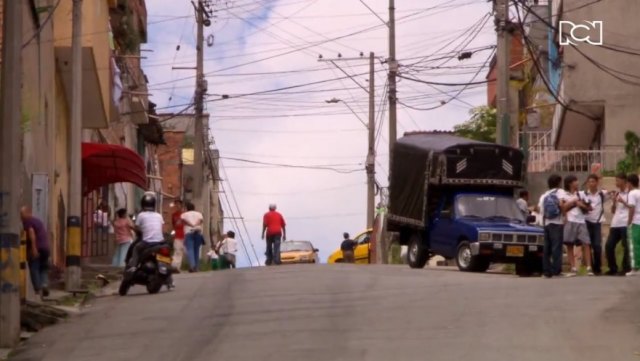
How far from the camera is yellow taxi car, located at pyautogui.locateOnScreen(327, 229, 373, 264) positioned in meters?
48.3

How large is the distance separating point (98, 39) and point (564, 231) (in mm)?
13136

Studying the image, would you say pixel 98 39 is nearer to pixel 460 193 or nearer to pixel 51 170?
pixel 51 170

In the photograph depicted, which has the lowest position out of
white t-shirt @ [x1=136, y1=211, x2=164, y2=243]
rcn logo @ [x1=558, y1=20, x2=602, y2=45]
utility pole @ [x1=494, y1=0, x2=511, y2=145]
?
white t-shirt @ [x1=136, y1=211, x2=164, y2=243]

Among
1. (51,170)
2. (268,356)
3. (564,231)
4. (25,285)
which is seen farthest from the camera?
(51,170)

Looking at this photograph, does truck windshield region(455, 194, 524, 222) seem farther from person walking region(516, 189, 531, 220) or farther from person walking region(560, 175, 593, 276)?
person walking region(560, 175, 593, 276)

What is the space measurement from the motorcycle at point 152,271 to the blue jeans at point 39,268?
1.29m

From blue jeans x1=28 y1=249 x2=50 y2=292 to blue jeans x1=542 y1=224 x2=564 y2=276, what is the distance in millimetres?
8371

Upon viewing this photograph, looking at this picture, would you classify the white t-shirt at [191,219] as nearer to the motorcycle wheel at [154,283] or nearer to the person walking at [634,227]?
the motorcycle wheel at [154,283]

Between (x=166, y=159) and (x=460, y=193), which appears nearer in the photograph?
(x=460, y=193)

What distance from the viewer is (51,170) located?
30.9 metres

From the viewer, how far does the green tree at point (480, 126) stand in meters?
60.8

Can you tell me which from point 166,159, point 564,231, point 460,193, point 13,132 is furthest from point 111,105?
point 166,159


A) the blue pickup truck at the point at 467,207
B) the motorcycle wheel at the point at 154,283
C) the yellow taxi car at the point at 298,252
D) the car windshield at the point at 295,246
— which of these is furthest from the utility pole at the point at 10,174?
the car windshield at the point at 295,246

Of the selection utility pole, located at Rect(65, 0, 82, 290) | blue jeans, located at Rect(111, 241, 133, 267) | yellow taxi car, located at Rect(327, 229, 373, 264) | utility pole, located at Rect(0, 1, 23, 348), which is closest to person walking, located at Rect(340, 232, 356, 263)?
yellow taxi car, located at Rect(327, 229, 373, 264)
